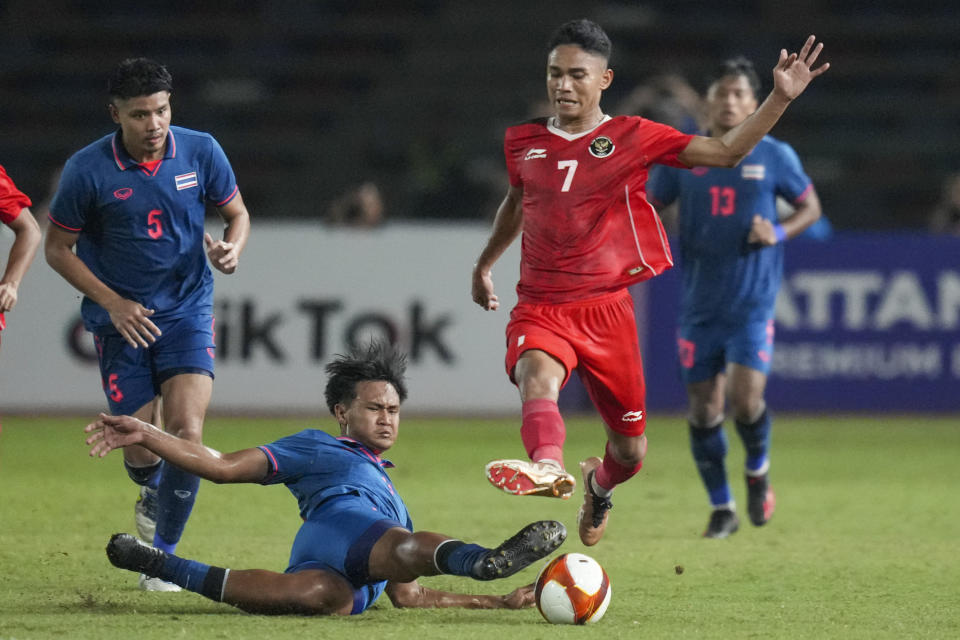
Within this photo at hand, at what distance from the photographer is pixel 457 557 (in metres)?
5.22

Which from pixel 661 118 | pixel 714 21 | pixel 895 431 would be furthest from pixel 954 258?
pixel 714 21

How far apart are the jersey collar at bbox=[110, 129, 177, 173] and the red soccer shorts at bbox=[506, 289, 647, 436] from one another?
1.66m

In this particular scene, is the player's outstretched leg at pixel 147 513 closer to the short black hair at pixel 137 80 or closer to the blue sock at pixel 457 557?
the short black hair at pixel 137 80

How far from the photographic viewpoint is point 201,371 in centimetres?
656

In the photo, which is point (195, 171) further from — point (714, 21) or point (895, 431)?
point (714, 21)

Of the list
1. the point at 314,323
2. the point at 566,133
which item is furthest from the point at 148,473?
the point at 314,323

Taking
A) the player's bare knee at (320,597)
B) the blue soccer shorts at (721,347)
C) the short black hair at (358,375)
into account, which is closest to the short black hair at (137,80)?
the short black hair at (358,375)

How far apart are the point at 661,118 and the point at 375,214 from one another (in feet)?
9.56

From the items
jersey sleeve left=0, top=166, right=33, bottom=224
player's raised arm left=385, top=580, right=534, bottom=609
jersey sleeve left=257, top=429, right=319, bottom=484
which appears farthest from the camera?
jersey sleeve left=0, top=166, right=33, bottom=224

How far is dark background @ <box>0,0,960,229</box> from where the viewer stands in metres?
19.9

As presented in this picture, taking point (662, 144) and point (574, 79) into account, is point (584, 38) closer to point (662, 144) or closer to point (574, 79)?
point (574, 79)

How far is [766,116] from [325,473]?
2.16 metres

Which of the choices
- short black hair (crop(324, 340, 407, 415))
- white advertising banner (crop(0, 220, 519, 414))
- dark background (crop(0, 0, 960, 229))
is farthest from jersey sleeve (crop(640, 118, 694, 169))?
dark background (crop(0, 0, 960, 229))

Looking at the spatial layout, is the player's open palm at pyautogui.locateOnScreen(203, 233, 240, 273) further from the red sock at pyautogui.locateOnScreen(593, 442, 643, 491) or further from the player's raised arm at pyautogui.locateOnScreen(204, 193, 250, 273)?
the red sock at pyautogui.locateOnScreen(593, 442, 643, 491)
